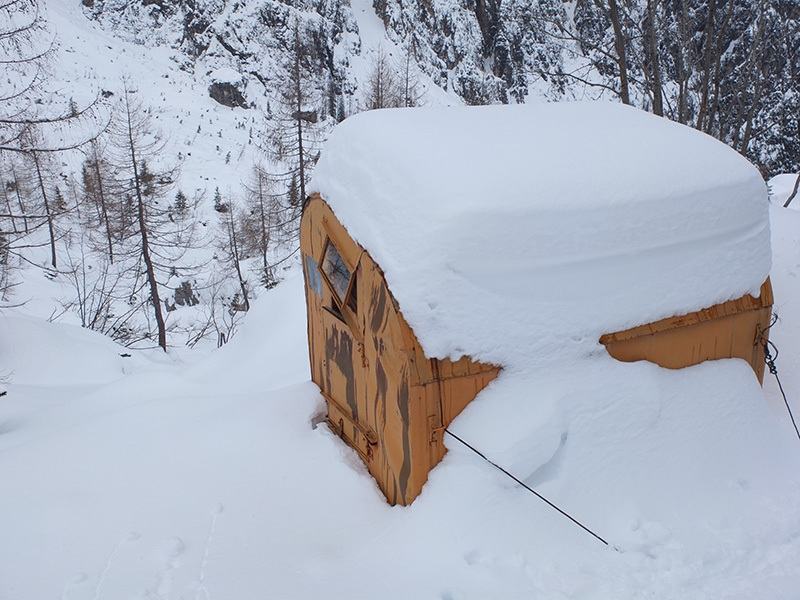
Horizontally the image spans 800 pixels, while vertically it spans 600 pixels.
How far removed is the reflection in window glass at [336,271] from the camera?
395 centimetres

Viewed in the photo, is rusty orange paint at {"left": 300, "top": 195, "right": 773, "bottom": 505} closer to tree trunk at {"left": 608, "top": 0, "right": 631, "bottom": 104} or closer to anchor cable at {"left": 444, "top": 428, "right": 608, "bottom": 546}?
anchor cable at {"left": 444, "top": 428, "right": 608, "bottom": 546}

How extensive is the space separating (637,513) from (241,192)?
30351mm

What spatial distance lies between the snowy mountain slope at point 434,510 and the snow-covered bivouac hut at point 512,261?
252 millimetres

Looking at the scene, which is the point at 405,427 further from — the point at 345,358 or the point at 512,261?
the point at 512,261

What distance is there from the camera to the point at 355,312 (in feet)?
12.5

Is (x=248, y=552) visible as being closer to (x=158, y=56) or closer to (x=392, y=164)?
(x=392, y=164)

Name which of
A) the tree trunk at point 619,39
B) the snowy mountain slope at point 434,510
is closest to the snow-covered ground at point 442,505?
the snowy mountain slope at point 434,510

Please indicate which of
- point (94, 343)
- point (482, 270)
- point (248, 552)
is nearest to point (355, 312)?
point (482, 270)

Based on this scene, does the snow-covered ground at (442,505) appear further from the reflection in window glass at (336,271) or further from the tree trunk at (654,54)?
the tree trunk at (654,54)

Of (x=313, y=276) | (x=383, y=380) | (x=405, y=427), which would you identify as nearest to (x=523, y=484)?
(x=405, y=427)

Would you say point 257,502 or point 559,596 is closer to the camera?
point 559,596

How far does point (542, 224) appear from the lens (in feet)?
11.0

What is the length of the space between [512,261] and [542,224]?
29 cm

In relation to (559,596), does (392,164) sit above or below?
above
